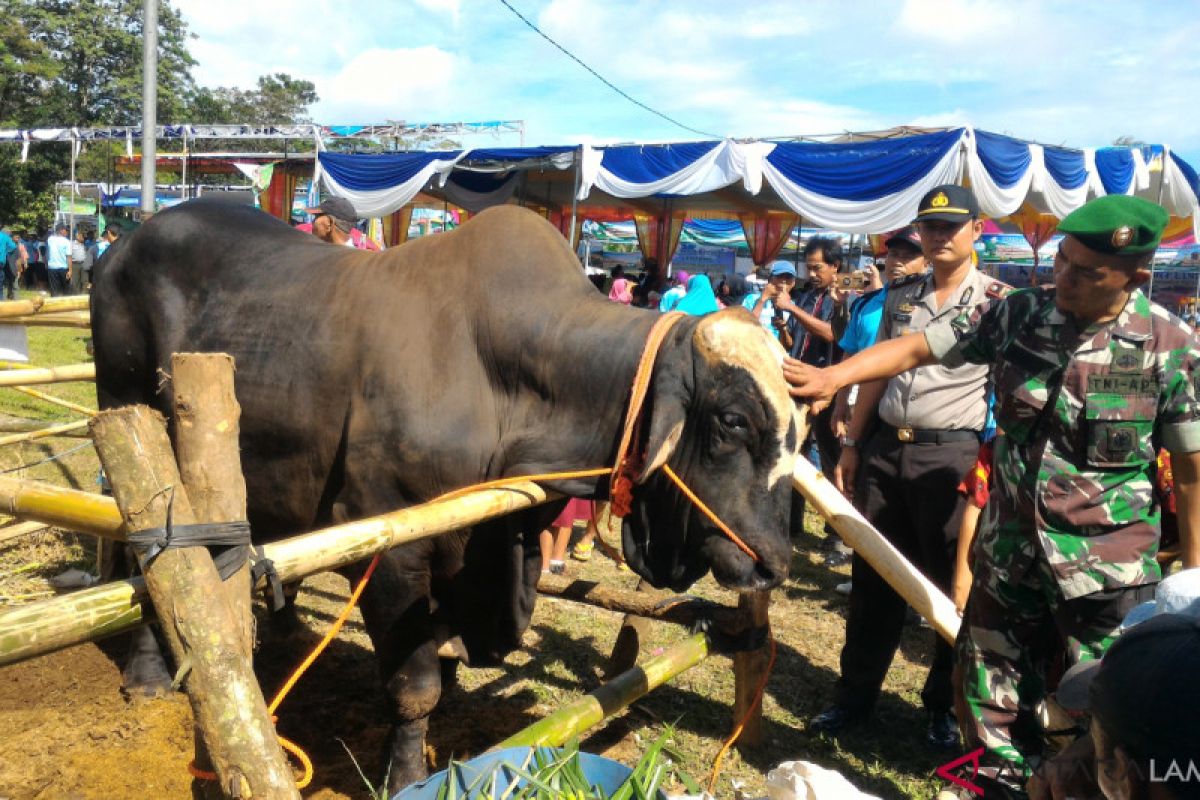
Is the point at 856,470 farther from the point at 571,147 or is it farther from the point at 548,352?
the point at 571,147

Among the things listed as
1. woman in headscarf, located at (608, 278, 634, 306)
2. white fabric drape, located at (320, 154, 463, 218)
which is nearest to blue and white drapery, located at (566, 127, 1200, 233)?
woman in headscarf, located at (608, 278, 634, 306)

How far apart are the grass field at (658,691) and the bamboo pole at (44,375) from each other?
1.90 ft

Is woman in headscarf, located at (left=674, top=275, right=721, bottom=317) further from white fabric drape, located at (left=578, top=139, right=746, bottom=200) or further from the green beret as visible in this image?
white fabric drape, located at (left=578, top=139, right=746, bottom=200)

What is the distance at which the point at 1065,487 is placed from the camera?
2.49 metres

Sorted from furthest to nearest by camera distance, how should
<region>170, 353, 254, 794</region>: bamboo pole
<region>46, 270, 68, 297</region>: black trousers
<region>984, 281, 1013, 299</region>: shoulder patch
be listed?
<region>46, 270, 68, 297</region>: black trousers < <region>984, 281, 1013, 299</region>: shoulder patch < <region>170, 353, 254, 794</region>: bamboo pole

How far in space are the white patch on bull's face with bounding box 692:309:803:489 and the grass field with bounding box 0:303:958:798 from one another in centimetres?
132

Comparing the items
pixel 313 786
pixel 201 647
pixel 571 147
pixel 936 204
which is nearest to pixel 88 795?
pixel 313 786

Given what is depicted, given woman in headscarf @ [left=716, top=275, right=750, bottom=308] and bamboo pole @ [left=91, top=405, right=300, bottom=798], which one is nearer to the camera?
bamboo pole @ [left=91, top=405, right=300, bottom=798]

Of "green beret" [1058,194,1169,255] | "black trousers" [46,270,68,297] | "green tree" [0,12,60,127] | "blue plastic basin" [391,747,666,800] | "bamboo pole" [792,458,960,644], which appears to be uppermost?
"green tree" [0,12,60,127]

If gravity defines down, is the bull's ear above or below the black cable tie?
above

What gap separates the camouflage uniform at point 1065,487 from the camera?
242 centimetres

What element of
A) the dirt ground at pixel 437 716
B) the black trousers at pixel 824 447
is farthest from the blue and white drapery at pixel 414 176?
the dirt ground at pixel 437 716

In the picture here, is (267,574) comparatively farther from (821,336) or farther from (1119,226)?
(821,336)

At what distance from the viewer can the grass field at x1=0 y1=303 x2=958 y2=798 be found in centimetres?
350
